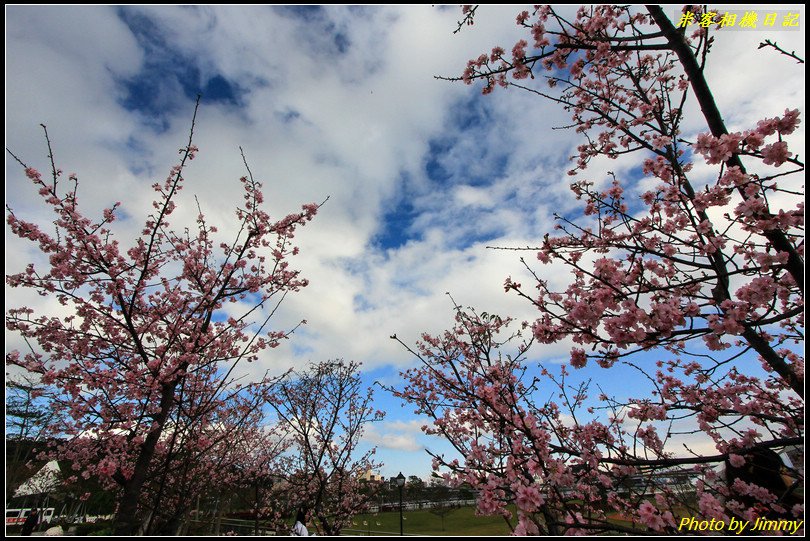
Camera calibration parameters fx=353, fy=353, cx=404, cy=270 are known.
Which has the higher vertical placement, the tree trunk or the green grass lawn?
the tree trunk

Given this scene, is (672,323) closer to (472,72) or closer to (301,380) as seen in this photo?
(472,72)

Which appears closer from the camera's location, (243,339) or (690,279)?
(690,279)

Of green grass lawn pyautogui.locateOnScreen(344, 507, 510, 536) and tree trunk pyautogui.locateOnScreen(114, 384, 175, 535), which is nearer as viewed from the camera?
tree trunk pyautogui.locateOnScreen(114, 384, 175, 535)

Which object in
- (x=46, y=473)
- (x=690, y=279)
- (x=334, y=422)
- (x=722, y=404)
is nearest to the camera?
(x=690, y=279)

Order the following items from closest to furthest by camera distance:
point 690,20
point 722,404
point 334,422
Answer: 1. point 690,20
2. point 722,404
3. point 334,422

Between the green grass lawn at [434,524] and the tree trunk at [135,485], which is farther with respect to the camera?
the green grass lawn at [434,524]

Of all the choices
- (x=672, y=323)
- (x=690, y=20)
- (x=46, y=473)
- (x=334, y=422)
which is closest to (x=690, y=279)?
(x=672, y=323)

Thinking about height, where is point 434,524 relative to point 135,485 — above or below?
below

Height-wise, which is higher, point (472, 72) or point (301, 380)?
point (472, 72)

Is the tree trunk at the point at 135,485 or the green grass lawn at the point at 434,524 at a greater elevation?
the tree trunk at the point at 135,485

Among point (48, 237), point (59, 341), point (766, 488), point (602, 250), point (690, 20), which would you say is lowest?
point (766, 488)

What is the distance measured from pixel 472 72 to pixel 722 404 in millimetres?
4937

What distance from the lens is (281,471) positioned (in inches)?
617

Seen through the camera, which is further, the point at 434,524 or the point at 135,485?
the point at 434,524
